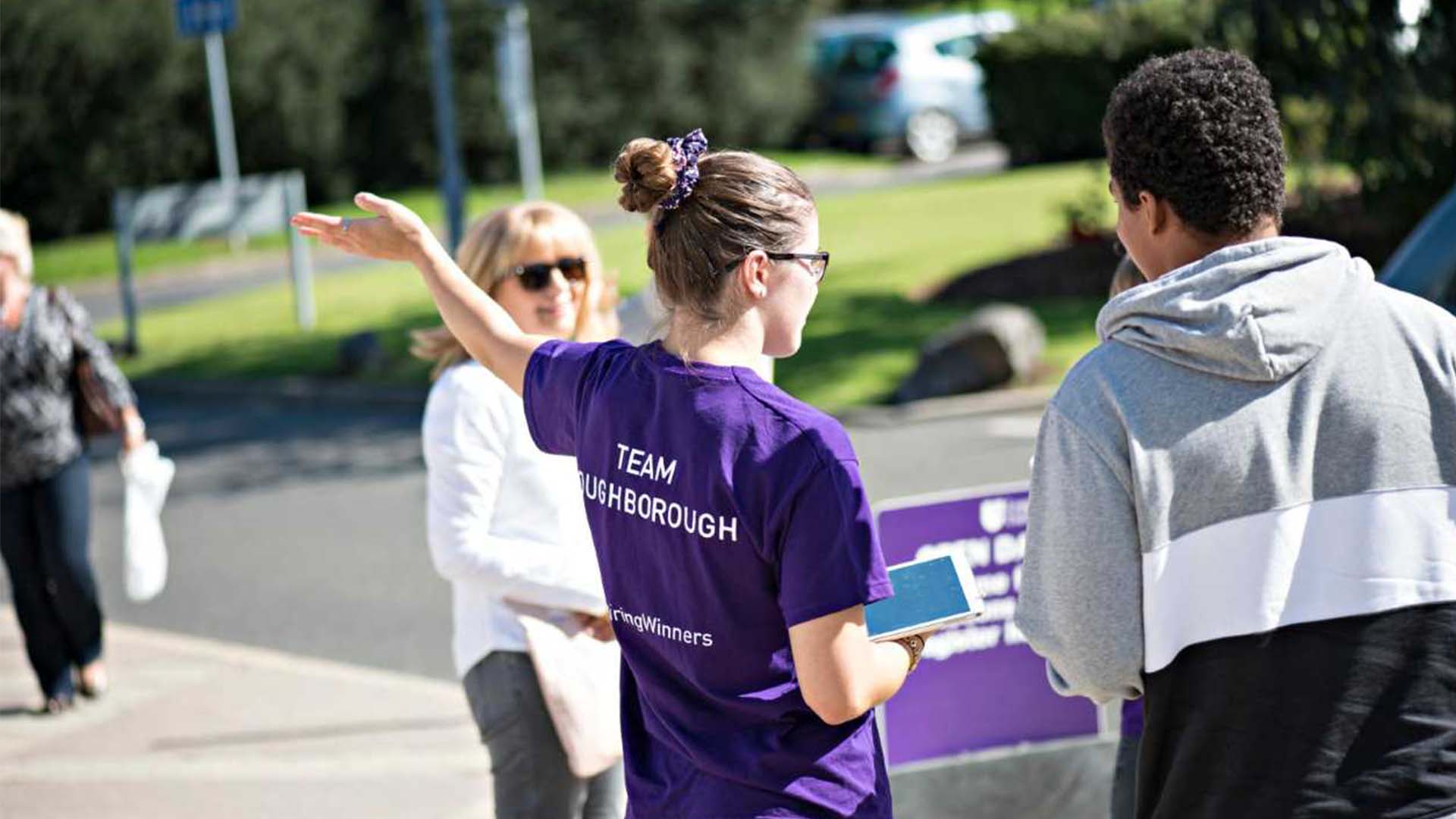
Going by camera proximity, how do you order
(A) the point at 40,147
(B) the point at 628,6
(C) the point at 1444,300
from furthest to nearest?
(B) the point at 628,6 < (A) the point at 40,147 < (C) the point at 1444,300

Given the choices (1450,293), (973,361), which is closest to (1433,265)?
(1450,293)

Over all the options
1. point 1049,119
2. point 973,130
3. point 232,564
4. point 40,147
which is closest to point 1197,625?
point 232,564

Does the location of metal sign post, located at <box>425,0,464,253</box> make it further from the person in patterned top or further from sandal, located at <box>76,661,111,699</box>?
sandal, located at <box>76,661,111,699</box>

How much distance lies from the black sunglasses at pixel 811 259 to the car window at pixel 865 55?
2567 centimetres

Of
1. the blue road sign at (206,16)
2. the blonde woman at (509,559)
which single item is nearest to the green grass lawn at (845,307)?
the blue road sign at (206,16)

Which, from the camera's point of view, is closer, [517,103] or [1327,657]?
[1327,657]

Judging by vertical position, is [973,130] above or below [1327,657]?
below

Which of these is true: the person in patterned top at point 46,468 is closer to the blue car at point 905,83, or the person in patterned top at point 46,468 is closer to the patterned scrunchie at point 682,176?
the patterned scrunchie at point 682,176

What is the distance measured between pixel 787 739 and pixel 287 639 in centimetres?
518

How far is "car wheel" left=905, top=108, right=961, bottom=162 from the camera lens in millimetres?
27641

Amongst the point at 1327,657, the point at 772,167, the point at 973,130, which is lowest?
the point at 973,130

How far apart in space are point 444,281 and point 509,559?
73cm

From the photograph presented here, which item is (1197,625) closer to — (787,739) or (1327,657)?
(1327,657)

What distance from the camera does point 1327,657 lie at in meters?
2.16
